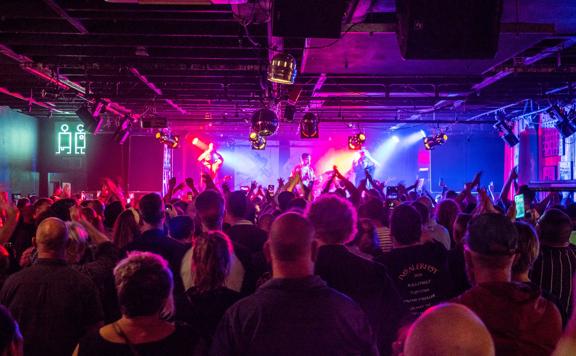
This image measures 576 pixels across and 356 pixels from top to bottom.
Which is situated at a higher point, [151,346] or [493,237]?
[493,237]

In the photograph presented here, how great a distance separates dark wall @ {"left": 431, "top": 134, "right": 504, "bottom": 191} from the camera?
2231 cm

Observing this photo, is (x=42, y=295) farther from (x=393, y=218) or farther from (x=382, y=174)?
(x=382, y=174)

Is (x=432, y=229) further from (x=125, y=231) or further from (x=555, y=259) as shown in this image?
(x=125, y=231)

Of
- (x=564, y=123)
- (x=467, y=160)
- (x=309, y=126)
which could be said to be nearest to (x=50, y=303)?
(x=309, y=126)

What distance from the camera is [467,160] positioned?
22.9m

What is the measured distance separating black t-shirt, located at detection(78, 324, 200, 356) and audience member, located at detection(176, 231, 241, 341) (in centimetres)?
55

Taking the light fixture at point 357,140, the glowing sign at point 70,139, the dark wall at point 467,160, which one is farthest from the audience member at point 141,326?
the dark wall at point 467,160

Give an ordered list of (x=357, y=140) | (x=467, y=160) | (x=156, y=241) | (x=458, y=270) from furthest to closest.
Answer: (x=467, y=160), (x=357, y=140), (x=156, y=241), (x=458, y=270)

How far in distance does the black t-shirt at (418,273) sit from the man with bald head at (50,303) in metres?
1.74

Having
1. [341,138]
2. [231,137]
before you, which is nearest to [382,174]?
[341,138]

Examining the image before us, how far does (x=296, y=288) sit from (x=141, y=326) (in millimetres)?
598

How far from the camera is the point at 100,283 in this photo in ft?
11.2

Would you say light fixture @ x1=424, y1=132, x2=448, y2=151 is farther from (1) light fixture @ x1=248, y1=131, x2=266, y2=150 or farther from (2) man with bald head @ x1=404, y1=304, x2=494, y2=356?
(2) man with bald head @ x1=404, y1=304, x2=494, y2=356

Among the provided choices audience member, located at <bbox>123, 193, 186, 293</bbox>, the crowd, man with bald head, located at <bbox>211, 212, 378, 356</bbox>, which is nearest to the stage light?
the crowd
